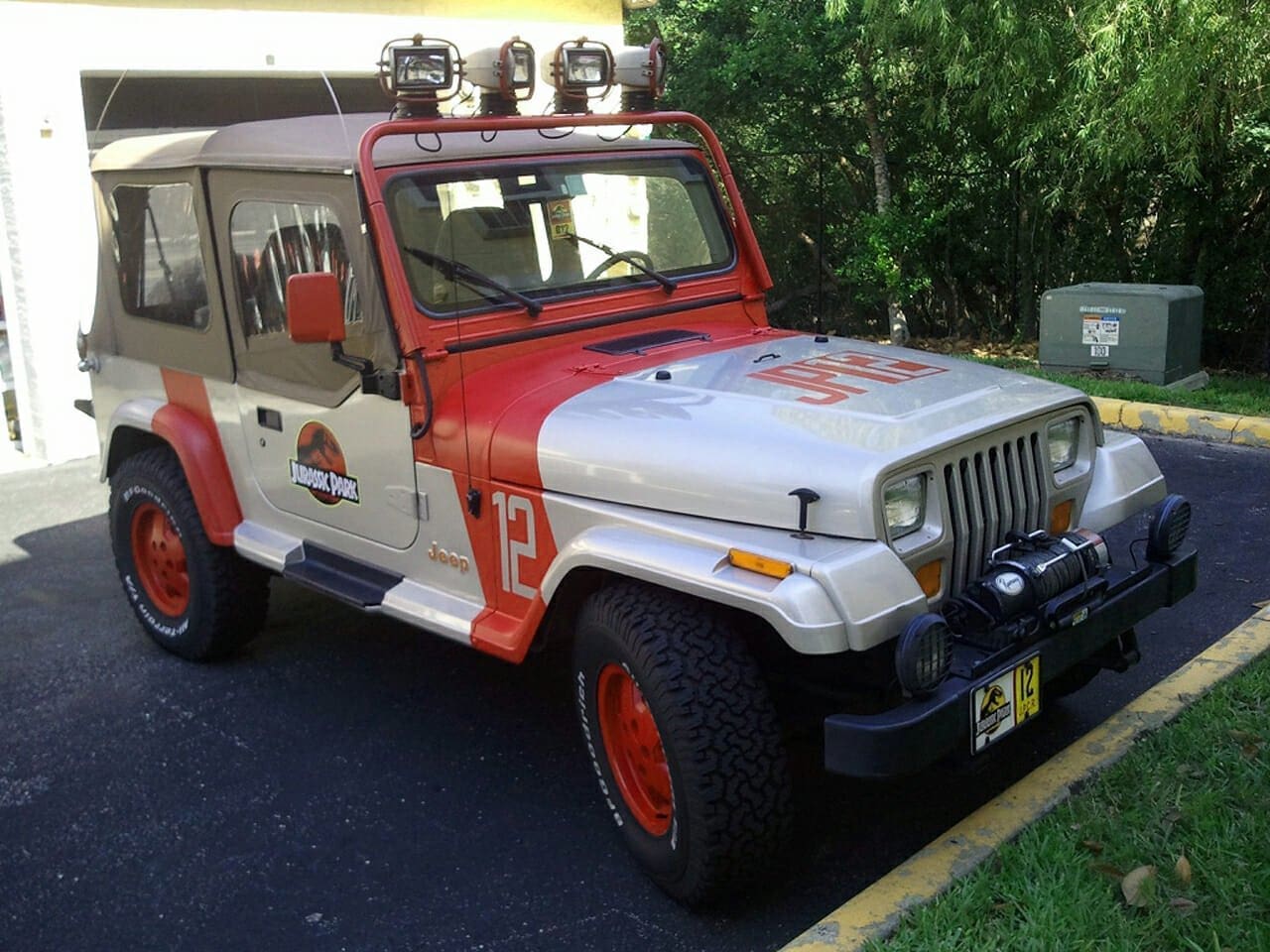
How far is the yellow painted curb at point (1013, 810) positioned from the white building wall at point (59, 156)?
6.30 meters

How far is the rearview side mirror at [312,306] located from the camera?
397cm

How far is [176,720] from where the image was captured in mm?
4820

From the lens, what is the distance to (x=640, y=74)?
15.2ft

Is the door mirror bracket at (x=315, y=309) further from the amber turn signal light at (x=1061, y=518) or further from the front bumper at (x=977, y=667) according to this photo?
the amber turn signal light at (x=1061, y=518)

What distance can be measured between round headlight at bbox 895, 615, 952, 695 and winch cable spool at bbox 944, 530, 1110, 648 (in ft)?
0.82

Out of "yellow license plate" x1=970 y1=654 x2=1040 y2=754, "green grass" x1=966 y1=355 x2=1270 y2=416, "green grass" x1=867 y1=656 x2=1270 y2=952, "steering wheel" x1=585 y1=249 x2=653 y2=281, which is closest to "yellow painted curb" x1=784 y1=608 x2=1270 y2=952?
"green grass" x1=867 y1=656 x2=1270 y2=952

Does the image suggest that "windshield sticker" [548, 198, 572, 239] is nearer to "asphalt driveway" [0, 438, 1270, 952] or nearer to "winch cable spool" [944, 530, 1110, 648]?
"asphalt driveway" [0, 438, 1270, 952]

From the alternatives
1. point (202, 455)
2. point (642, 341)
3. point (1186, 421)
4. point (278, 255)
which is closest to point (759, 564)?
point (642, 341)

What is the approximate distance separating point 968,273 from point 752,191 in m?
2.60

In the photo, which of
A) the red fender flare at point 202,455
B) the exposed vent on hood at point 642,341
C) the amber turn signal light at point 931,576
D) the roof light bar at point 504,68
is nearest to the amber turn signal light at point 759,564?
the amber turn signal light at point 931,576

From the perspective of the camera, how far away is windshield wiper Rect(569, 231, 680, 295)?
15.1ft

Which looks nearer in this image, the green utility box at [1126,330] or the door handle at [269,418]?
the door handle at [269,418]

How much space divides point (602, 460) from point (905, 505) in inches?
32.2

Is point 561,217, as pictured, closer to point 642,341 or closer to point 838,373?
point 642,341
